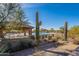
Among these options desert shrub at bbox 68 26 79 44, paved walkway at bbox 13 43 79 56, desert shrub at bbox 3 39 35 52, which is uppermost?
desert shrub at bbox 68 26 79 44

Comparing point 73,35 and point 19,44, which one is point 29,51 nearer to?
point 19,44

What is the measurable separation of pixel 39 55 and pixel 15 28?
0.51 m

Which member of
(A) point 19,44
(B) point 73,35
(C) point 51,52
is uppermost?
(B) point 73,35

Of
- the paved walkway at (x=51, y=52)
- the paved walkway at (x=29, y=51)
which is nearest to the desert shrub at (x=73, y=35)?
the paved walkway at (x=51, y=52)

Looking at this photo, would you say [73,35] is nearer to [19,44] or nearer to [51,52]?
[51,52]

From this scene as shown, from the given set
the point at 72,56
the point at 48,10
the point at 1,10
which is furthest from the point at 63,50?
the point at 1,10

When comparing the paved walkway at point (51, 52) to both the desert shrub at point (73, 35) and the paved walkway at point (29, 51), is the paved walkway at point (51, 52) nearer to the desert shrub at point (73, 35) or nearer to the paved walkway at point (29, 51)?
the paved walkway at point (29, 51)

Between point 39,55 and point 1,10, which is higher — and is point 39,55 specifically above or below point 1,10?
below

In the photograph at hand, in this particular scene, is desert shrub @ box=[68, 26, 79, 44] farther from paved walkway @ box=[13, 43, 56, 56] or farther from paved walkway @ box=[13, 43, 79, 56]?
paved walkway @ box=[13, 43, 56, 56]

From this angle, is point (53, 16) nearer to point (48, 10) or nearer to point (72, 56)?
point (48, 10)

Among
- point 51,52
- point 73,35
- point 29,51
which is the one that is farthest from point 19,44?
point 73,35

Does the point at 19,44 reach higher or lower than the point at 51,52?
higher

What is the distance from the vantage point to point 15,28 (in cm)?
672

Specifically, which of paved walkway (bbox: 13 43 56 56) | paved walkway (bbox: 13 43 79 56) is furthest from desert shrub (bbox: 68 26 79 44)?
paved walkway (bbox: 13 43 56 56)
